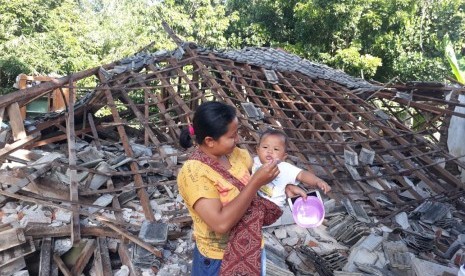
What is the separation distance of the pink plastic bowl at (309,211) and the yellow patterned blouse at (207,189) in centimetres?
43

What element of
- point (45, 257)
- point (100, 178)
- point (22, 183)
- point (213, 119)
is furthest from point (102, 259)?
point (213, 119)

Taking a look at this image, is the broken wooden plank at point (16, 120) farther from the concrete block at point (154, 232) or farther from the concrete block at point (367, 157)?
the concrete block at point (367, 157)

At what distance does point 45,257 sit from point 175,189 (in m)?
1.68

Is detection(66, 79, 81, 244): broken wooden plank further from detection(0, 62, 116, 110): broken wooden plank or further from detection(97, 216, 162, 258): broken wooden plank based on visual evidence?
detection(0, 62, 116, 110): broken wooden plank

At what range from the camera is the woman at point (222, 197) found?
1.49 m

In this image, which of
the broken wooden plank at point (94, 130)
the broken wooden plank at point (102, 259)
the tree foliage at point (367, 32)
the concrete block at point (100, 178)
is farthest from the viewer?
the tree foliage at point (367, 32)

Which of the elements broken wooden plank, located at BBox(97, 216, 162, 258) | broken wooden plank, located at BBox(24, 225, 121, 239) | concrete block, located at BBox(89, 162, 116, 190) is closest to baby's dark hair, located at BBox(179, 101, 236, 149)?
broken wooden plank, located at BBox(97, 216, 162, 258)

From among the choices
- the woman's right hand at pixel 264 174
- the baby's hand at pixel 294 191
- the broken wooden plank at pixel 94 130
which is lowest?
the broken wooden plank at pixel 94 130

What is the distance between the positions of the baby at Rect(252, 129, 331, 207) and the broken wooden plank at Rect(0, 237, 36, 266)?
2564 mm

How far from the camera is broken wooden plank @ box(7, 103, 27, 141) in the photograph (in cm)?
489

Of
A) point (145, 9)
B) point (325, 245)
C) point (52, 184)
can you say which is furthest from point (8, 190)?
point (145, 9)

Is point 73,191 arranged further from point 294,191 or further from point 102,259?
point 294,191

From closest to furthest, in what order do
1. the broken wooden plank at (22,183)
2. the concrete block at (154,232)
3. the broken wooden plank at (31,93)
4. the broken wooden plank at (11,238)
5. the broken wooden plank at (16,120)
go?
the broken wooden plank at (11,238) → the concrete block at (154,232) → the broken wooden plank at (22,183) → the broken wooden plank at (31,93) → the broken wooden plank at (16,120)

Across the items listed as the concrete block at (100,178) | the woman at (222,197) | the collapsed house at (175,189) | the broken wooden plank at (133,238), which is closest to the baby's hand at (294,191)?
the woman at (222,197)
